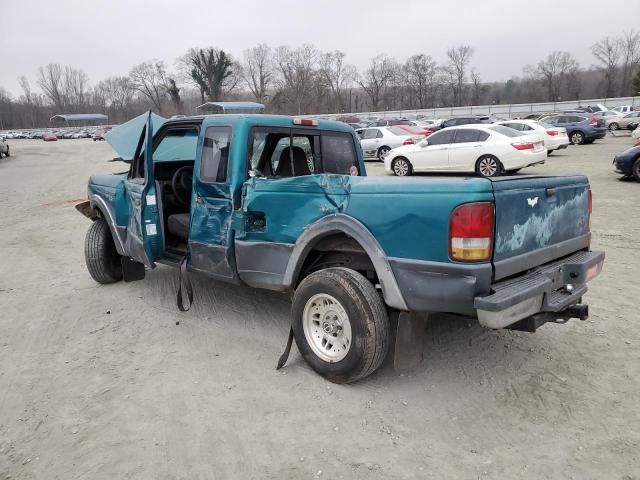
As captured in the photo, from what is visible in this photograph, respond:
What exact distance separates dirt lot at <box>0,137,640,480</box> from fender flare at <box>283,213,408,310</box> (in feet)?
2.49

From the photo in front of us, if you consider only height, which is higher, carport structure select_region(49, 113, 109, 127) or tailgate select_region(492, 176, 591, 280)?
carport structure select_region(49, 113, 109, 127)

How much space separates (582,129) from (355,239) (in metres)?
26.9

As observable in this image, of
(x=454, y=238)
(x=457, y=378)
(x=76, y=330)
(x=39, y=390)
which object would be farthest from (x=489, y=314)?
(x=76, y=330)

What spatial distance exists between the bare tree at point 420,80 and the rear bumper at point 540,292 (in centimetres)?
9740

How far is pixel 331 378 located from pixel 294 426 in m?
0.54

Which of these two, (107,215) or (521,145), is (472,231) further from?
(521,145)

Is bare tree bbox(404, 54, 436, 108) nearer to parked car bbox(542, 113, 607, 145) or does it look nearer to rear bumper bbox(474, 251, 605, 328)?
parked car bbox(542, 113, 607, 145)

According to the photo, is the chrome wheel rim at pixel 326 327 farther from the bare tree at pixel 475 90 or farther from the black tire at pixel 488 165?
the bare tree at pixel 475 90

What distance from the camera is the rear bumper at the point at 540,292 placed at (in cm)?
278

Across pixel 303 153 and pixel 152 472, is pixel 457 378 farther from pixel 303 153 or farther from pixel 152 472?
pixel 303 153

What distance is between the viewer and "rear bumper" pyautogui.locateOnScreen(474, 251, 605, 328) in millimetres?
2781

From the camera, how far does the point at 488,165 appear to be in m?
14.6

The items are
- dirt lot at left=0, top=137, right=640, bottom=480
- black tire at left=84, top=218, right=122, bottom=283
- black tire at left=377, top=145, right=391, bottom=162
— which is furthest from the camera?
black tire at left=377, top=145, right=391, bottom=162

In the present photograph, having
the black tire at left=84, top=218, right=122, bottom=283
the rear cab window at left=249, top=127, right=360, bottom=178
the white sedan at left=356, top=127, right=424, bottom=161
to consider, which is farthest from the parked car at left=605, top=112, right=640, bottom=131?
the black tire at left=84, top=218, right=122, bottom=283
